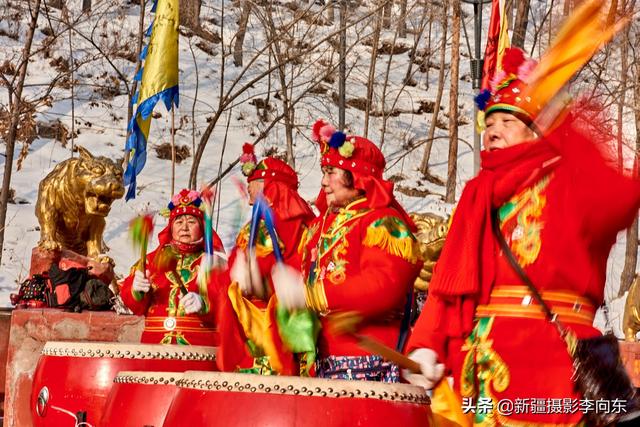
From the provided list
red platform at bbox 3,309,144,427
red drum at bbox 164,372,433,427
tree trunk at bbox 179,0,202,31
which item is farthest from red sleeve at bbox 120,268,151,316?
tree trunk at bbox 179,0,202,31

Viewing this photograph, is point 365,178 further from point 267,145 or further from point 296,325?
point 267,145

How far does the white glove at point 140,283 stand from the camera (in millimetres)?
6566

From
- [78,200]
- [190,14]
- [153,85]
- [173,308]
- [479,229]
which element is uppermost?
[190,14]

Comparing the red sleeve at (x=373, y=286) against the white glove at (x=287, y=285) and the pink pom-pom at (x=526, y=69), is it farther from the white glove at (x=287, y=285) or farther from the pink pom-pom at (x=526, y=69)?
the pink pom-pom at (x=526, y=69)

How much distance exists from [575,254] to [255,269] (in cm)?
202

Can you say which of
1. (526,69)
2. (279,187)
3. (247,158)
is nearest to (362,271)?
(526,69)

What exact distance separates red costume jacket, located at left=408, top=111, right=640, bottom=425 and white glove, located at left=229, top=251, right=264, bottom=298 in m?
1.67

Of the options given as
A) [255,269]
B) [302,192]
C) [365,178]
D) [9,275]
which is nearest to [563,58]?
[365,178]

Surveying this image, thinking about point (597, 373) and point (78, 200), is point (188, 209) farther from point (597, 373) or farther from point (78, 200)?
point (597, 373)

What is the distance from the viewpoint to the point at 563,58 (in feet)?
11.2

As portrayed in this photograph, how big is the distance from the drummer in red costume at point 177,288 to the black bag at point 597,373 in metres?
3.44

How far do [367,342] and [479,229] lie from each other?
584mm

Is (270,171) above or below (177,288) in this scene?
above

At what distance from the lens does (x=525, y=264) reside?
3.42 m
